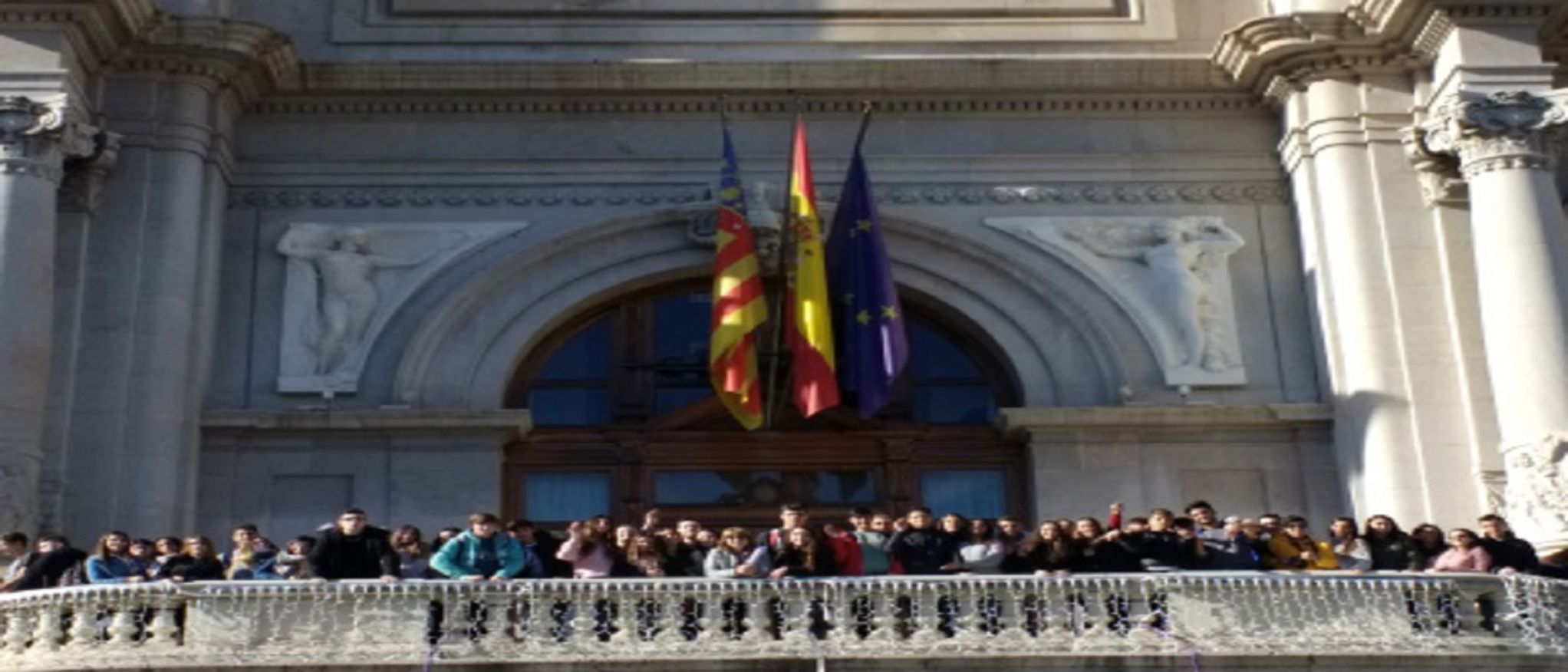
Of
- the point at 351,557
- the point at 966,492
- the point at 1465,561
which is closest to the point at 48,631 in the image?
the point at 351,557

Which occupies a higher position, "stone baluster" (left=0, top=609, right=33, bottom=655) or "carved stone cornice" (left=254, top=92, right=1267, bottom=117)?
"carved stone cornice" (left=254, top=92, right=1267, bottom=117)

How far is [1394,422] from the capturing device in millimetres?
19172

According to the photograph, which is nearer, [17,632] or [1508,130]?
[17,632]

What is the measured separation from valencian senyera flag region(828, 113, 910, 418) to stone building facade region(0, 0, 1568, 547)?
120 centimetres

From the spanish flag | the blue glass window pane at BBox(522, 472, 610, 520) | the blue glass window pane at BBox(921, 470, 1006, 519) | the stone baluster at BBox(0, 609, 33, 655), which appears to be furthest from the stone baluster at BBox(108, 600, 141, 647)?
the blue glass window pane at BBox(921, 470, 1006, 519)

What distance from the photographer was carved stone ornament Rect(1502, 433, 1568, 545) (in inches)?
687

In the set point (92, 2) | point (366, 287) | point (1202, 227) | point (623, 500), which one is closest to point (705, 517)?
point (623, 500)

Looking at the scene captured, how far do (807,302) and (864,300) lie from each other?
0.57m

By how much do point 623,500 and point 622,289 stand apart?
7.16ft

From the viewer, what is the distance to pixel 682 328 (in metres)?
21.0

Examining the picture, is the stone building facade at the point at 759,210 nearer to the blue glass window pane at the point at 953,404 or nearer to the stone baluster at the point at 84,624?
the blue glass window pane at the point at 953,404

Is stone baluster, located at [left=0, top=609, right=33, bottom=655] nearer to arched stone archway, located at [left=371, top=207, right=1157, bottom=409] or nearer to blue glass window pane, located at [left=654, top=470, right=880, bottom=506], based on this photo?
arched stone archway, located at [left=371, top=207, right=1157, bottom=409]

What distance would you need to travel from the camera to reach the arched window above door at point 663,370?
2058 centimetres

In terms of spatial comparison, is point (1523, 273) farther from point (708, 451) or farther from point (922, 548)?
point (708, 451)
